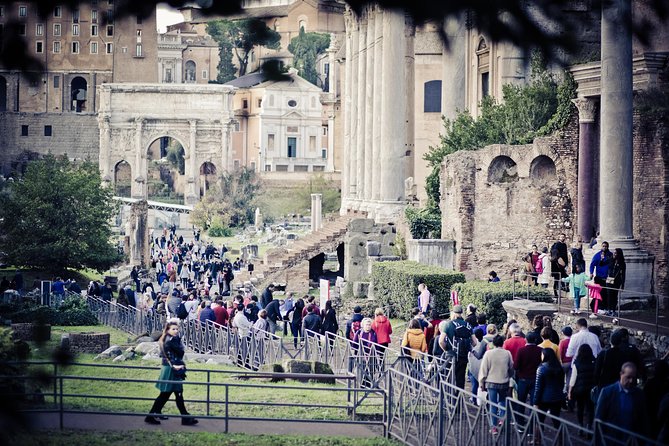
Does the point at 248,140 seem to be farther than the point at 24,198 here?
Yes

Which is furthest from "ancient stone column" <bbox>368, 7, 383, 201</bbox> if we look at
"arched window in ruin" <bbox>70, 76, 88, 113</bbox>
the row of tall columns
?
"arched window in ruin" <bbox>70, 76, 88, 113</bbox>

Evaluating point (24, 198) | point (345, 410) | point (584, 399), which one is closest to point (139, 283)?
point (24, 198)

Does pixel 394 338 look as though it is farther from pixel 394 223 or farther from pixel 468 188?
pixel 394 223

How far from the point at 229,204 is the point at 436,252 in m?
52.5

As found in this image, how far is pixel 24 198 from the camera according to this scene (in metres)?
40.8

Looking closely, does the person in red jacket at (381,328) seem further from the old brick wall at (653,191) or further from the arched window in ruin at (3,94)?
the arched window in ruin at (3,94)

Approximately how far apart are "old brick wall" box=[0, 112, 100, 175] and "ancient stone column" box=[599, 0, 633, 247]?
99337 millimetres

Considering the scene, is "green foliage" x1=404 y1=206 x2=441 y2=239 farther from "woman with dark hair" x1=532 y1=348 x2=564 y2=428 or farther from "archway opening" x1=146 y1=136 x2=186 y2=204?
"archway opening" x1=146 y1=136 x2=186 y2=204

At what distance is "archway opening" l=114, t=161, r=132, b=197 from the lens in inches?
4186

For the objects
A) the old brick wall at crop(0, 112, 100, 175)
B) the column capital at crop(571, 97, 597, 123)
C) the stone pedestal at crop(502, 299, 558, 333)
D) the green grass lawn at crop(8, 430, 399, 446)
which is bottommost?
the green grass lawn at crop(8, 430, 399, 446)

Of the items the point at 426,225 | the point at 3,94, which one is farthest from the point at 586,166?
the point at 3,94

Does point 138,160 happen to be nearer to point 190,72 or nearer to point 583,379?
point 190,72

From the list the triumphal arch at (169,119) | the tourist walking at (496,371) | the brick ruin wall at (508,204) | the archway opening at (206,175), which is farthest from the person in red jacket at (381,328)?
the archway opening at (206,175)

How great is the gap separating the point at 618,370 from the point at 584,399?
41.6 inches
